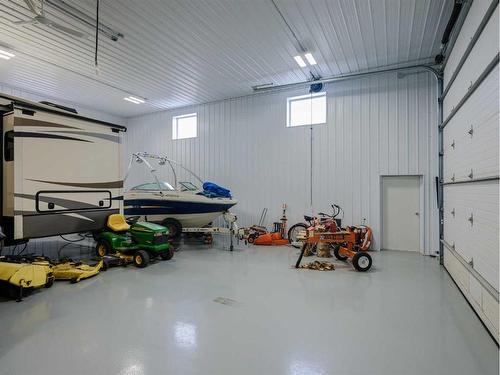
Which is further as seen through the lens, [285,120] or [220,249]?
[285,120]

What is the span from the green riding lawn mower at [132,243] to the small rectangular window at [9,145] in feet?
6.05

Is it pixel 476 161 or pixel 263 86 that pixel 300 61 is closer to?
pixel 263 86

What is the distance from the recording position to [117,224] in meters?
5.50

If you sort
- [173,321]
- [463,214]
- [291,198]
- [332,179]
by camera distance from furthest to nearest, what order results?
[291,198]
[332,179]
[463,214]
[173,321]

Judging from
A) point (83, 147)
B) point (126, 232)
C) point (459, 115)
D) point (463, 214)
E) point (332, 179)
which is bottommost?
point (126, 232)

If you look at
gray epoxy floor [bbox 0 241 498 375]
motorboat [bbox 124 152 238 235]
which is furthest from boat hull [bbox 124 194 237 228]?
gray epoxy floor [bbox 0 241 498 375]

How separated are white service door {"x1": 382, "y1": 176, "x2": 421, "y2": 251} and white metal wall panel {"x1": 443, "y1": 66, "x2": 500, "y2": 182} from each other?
198 centimetres

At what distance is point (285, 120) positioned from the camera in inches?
313

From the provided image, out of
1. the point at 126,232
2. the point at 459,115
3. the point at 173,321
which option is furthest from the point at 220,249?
the point at 459,115

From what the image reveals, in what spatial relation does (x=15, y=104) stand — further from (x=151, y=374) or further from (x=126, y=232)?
(x=151, y=374)

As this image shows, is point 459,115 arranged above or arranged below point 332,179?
above

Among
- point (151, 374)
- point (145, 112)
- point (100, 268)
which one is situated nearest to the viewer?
point (151, 374)

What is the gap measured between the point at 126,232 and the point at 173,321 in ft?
9.96

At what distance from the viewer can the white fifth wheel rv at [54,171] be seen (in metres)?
4.03
